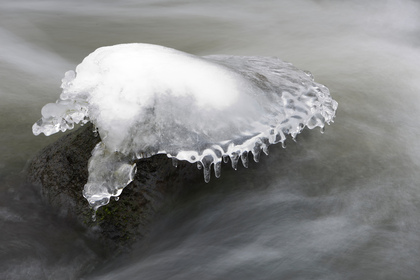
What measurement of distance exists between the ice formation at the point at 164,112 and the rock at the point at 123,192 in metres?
0.16

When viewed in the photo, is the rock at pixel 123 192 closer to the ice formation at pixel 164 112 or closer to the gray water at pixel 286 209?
the gray water at pixel 286 209

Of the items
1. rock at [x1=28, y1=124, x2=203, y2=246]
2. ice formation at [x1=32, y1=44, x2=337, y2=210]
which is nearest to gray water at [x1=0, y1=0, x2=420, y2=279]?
rock at [x1=28, y1=124, x2=203, y2=246]

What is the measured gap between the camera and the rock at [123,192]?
7.11 feet

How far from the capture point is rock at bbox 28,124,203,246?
7.11 ft

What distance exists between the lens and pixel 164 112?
1.97 meters

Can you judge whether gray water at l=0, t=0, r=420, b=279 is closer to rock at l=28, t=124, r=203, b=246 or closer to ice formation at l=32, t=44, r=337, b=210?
rock at l=28, t=124, r=203, b=246

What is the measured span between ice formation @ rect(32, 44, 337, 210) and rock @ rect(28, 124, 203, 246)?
0.54 feet

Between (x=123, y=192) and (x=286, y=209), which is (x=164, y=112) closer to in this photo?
(x=123, y=192)

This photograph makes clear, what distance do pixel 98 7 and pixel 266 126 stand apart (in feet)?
13.9

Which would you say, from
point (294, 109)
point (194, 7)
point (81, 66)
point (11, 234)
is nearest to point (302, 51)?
point (194, 7)

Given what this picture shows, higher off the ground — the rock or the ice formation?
the ice formation

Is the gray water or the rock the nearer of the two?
the gray water

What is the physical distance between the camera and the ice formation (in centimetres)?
195

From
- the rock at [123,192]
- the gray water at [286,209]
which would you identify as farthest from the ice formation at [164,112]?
the gray water at [286,209]
